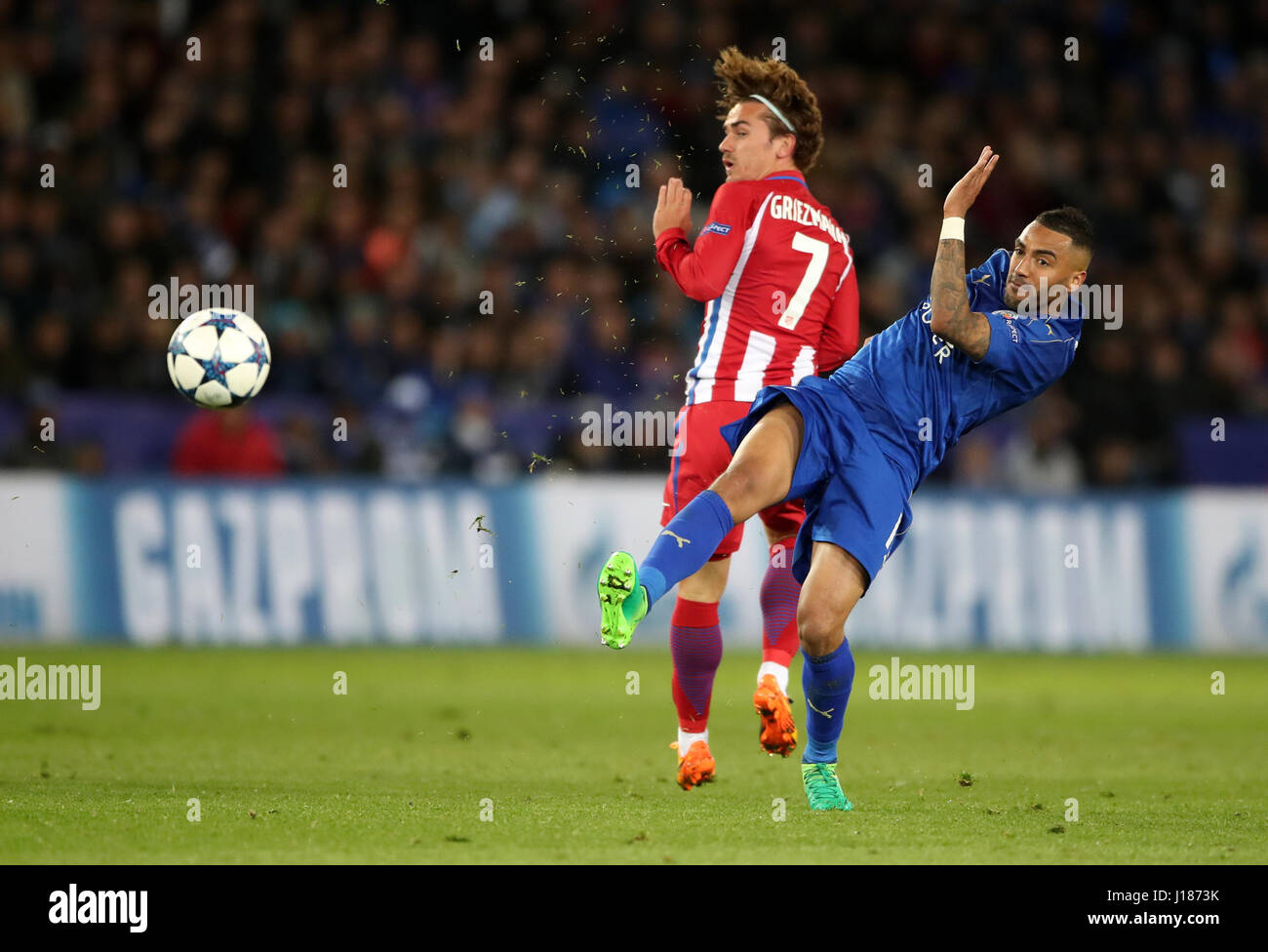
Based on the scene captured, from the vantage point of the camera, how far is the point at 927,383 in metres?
6.48

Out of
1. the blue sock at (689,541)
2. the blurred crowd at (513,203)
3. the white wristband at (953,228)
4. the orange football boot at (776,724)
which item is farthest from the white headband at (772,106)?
the blurred crowd at (513,203)

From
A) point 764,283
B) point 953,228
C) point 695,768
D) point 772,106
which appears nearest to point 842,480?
point 953,228

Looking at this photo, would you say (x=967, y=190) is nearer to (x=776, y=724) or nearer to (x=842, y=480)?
(x=842, y=480)

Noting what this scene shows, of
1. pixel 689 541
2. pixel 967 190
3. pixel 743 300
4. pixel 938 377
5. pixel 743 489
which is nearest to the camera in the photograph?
pixel 689 541

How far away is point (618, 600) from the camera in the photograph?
17.9ft

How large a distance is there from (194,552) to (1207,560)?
7.94 meters

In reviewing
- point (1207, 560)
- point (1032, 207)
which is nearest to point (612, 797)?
point (1207, 560)

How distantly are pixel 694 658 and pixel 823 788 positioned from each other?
87 centimetres

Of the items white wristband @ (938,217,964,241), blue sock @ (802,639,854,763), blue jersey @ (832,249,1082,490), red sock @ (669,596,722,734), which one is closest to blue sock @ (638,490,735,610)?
blue sock @ (802,639,854,763)

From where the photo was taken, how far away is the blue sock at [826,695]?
20.3ft

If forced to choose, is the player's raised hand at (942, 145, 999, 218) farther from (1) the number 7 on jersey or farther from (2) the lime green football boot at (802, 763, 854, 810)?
(2) the lime green football boot at (802, 763, 854, 810)

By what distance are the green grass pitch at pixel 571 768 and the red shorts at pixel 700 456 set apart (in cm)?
112

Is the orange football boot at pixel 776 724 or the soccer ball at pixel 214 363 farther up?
the soccer ball at pixel 214 363

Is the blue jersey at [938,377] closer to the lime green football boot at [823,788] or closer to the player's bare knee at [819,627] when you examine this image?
the player's bare knee at [819,627]
